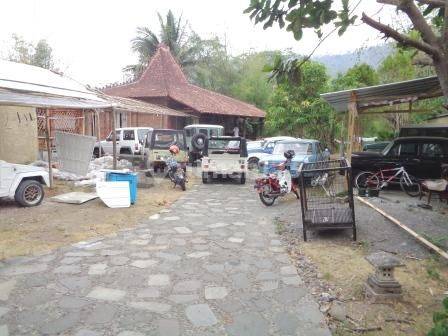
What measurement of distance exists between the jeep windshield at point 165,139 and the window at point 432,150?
7896mm

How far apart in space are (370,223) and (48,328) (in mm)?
5649

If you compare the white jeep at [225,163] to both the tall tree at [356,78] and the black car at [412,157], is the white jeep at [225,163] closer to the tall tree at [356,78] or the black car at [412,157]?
the black car at [412,157]

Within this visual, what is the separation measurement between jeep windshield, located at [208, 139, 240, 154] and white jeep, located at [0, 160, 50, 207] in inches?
248

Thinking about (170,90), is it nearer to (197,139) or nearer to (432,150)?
(197,139)

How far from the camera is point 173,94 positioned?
2416cm

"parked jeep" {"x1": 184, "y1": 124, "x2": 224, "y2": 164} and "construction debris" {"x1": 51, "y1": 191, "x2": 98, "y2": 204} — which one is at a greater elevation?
"parked jeep" {"x1": 184, "y1": 124, "x2": 224, "y2": 164}

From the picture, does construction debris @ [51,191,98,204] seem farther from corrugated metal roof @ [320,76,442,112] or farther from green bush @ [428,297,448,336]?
green bush @ [428,297,448,336]

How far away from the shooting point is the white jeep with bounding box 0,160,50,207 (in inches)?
336

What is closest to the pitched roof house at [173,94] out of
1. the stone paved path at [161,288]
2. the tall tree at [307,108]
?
the tall tree at [307,108]

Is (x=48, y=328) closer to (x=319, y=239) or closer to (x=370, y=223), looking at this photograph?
(x=319, y=239)

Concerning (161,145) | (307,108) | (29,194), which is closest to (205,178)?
(161,145)

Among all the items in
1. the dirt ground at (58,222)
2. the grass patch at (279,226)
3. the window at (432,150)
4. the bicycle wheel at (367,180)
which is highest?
the window at (432,150)

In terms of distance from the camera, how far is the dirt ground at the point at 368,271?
4.06 m

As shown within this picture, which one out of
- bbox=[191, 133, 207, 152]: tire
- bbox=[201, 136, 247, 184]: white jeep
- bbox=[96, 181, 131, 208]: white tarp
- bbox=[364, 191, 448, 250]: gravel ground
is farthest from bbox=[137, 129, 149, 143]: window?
bbox=[364, 191, 448, 250]: gravel ground
